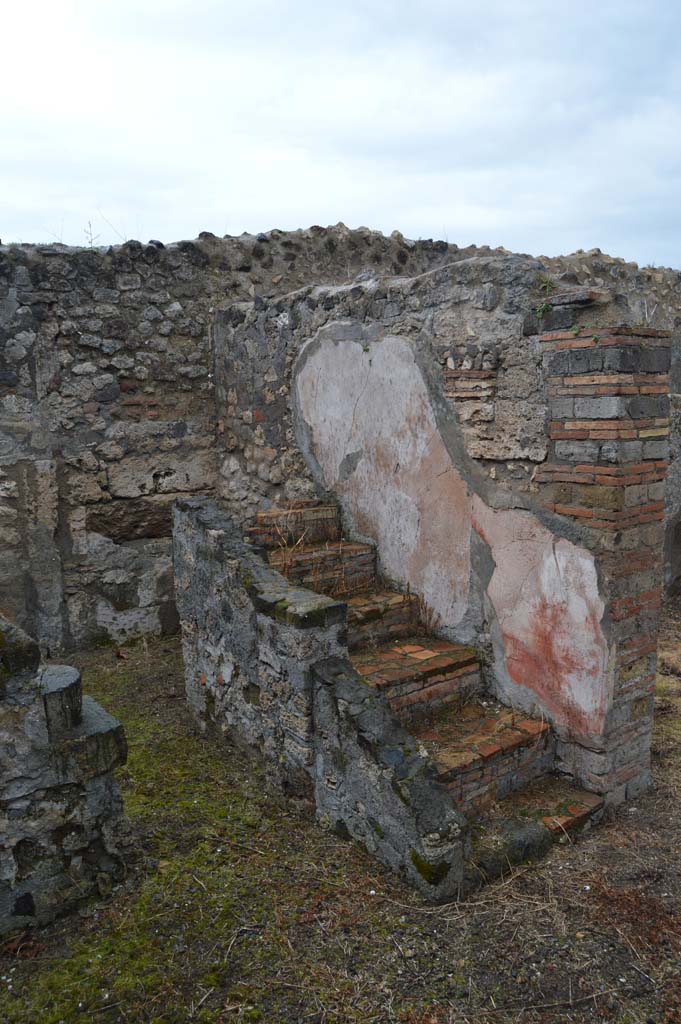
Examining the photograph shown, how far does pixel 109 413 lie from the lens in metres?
5.88

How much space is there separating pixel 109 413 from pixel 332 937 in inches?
172

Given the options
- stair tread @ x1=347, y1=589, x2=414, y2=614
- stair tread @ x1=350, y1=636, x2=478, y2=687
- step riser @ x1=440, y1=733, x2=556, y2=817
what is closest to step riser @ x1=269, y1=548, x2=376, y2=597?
stair tread @ x1=347, y1=589, x2=414, y2=614

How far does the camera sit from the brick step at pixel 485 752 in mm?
3404

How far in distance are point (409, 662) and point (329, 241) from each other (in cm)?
430

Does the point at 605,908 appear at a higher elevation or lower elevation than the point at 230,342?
lower

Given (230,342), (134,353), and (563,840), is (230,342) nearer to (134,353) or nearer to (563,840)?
(134,353)

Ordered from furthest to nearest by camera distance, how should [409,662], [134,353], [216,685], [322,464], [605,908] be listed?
1. [134,353]
2. [322,464]
3. [216,685]
4. [409,662]
5. [605,908]

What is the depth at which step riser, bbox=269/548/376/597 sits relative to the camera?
14.9 feet

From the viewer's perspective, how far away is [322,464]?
5285 mm

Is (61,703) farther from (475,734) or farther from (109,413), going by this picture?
(109,413)

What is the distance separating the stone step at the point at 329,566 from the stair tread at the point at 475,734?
3.62 feet

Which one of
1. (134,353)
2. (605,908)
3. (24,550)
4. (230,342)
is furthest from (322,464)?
(605,908)

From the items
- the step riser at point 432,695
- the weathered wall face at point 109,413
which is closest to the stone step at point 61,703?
the step riser at point 432,695

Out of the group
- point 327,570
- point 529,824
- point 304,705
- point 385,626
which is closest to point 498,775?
point 529,824
